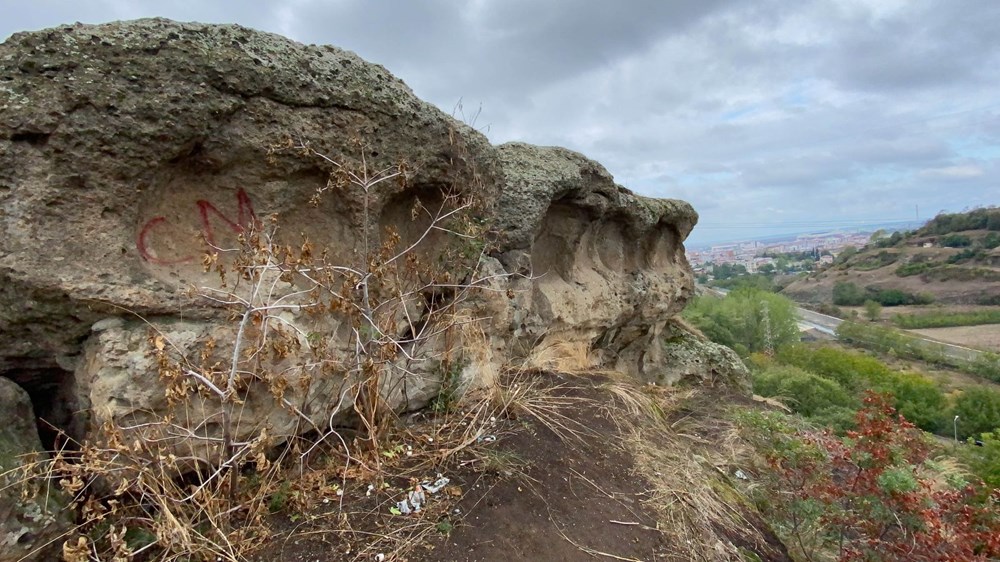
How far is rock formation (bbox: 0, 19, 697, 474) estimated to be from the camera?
7.77 ft

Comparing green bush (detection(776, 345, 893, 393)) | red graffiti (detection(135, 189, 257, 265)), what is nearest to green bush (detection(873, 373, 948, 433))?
green bush (detection(776, 345, 893, 393))

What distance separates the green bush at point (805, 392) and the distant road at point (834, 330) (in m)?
22.5

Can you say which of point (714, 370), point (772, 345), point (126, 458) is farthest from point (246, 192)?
point (772, 345)

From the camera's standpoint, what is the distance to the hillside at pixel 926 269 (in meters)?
68.2

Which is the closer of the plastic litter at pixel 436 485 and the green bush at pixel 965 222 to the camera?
the plastic litter at pixel 436 485

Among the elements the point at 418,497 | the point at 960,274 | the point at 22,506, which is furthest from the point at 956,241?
the point at 22,506

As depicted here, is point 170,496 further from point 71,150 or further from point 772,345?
point 772,345

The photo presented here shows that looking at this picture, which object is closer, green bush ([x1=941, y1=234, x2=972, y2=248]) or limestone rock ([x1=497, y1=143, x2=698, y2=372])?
limestone rock ([x1=497, y1=143, x2=698, y2=372])

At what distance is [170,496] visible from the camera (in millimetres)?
2252

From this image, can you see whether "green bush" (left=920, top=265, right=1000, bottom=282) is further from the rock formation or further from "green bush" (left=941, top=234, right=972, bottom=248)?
the rock formation

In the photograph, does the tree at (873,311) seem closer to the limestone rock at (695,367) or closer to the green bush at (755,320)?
the green bush at (755,320)

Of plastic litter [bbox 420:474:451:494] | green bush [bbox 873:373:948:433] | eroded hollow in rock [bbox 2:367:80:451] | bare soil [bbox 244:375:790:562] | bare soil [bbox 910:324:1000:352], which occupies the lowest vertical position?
bare soil [bbox 910:324:1000:352]

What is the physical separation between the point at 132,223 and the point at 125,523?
4.36 feet

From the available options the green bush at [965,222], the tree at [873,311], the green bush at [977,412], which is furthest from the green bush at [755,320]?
the green bush at [965,222]
